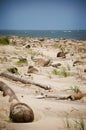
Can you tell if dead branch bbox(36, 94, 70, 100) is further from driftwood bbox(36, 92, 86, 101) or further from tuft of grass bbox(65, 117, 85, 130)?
tuft of grass bbox(65, 117, 85, 130)

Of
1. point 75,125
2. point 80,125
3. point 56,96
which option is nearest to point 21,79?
point 56,96

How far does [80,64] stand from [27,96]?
4723 mm

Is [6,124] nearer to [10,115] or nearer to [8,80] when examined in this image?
[10,115]

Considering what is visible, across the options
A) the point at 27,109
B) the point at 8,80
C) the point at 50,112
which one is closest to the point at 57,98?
the point at 50,112

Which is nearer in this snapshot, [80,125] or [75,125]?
[80,125]

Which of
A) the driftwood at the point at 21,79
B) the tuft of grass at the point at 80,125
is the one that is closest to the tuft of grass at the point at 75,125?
the tuft of grass at the point at 80,125

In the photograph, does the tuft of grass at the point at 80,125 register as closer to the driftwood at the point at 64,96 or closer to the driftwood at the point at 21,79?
the driftwood at the point at 64,96

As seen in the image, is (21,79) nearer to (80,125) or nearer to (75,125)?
(75,125)

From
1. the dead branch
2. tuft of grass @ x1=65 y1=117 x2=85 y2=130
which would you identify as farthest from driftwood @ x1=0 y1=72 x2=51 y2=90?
tuft of grass @ x1=65 y1=117 x2=85 y2=130

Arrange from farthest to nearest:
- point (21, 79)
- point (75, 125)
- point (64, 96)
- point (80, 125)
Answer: point (21, 79) → point (64, 96) → point (75, 125) → point (80, 125)

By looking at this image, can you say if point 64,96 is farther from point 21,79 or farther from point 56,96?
point 21,79

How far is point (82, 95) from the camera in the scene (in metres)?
4.88

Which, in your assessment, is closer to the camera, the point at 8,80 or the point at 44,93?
the point at 44,93

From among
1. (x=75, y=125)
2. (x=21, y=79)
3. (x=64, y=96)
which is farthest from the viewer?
(x=21, y=79)
